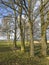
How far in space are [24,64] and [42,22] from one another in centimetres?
954

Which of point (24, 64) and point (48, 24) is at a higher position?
point (48, 24)

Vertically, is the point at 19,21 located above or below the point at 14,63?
above

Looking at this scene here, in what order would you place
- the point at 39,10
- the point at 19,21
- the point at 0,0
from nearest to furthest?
the point at 0,0
the point at 39,10
the point at 19,21

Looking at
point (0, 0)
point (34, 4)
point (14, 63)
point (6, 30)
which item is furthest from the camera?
point (6, 30)

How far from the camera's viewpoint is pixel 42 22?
23.3 m

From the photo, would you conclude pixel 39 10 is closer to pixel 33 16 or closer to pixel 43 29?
pixel 33 16

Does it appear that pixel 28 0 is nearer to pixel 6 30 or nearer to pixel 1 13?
pixel 1 13

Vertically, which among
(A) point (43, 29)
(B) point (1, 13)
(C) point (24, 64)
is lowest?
(C) point (24, 64)

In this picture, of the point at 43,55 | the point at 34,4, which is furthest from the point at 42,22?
the point at 43,55

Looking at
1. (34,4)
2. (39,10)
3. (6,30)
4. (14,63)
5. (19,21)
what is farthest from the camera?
(6,30)

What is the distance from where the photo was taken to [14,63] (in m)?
14.5

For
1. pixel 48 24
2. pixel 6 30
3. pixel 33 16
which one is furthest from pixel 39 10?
pixel 6 30

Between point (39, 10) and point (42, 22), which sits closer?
point (39, 10)

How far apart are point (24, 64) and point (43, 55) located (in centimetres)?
866
